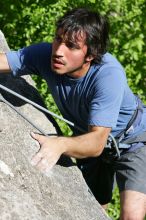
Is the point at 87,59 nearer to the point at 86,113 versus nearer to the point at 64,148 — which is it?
the point at 86,113

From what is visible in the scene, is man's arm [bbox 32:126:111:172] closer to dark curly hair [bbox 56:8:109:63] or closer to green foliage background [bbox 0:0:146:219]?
dark curly hair [bbox 56:8:109:63]

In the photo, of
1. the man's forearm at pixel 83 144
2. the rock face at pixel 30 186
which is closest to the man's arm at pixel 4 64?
the rock face at pixel 30 186

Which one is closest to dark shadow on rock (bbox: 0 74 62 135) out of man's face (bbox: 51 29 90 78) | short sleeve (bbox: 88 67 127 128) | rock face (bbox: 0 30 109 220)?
rock face (bbox: 0 30 109 220)

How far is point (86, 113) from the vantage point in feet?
13.1

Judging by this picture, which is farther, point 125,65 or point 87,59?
point 125,65

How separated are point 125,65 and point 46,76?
3023mm

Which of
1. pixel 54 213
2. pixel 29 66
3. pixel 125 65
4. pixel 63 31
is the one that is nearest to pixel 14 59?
pixel 29 66

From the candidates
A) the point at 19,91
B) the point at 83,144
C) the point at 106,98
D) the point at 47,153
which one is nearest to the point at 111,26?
the point at 19,91

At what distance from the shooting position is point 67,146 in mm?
3525

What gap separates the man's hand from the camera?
10.9 feet

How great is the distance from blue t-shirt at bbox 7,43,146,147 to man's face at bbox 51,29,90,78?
10cm

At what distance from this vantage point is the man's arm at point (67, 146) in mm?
3371

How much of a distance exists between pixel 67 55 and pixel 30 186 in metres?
1.05

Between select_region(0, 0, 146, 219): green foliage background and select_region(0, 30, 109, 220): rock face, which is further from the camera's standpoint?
select_region(0, 0, 146, 219): green foliage background
